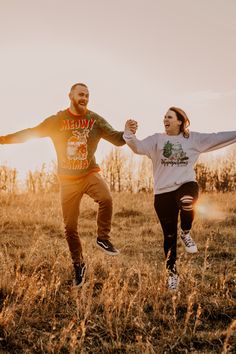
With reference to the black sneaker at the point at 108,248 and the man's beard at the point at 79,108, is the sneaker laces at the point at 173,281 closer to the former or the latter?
the black sneaker at the point at 108,248

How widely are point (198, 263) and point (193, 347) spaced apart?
3285mm

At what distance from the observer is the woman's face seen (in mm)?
5102

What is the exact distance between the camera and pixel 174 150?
16.6ft

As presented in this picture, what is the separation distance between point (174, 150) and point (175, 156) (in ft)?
0.25

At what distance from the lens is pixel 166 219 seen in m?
5.04

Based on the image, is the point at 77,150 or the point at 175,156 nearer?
the point at 175,156

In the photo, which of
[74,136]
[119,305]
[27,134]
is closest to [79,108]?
[74,136]

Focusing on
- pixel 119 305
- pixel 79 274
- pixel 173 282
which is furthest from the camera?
pixel 79 274

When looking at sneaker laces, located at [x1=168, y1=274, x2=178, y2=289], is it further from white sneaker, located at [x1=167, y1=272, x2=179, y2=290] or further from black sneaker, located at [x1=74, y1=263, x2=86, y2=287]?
black sneaker, located at [x1=74, y1=263, x2=86, y2=287]

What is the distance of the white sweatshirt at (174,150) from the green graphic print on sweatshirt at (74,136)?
0.33 meters

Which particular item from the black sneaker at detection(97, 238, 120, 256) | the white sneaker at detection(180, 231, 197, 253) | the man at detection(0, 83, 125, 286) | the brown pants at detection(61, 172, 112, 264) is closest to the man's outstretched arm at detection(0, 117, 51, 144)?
the man at detection(0, 83, 125, 286)

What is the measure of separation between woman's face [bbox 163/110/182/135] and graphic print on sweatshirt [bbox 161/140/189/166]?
20cm

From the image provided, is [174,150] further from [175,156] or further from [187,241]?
[187,241]

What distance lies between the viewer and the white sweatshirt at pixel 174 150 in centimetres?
502
